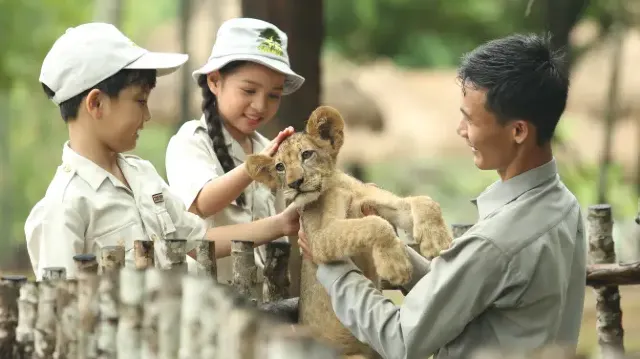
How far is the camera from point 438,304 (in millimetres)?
2584

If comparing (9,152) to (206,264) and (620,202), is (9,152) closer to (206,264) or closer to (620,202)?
(620,202)

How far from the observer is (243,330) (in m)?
2.25

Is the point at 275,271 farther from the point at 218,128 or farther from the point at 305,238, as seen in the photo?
the point at 305,238

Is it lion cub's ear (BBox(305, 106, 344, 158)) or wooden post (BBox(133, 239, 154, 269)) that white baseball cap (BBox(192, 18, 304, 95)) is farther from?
wooden post (BBox(133, 239, 154, 269))

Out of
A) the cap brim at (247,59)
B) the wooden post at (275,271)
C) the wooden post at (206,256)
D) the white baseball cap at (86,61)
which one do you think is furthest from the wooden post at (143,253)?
the cap brim at (247,59)

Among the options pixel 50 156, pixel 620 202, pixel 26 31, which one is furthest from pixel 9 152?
pixel 620 202

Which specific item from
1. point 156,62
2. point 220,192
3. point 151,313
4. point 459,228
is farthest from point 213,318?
point 459,228

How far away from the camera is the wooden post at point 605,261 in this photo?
14.5 ft

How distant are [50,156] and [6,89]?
1.34 metres

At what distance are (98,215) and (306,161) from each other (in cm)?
73

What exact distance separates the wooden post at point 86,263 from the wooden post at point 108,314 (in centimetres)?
25

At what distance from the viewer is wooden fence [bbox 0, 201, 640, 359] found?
2.25 m

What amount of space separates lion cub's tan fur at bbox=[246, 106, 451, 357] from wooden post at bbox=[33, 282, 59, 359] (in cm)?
Result: 68

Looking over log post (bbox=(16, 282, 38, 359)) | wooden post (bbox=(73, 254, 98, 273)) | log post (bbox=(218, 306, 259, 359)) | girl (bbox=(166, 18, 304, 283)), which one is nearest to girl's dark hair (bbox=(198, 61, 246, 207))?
girl (bbox=(166, 18, 304, 283))
